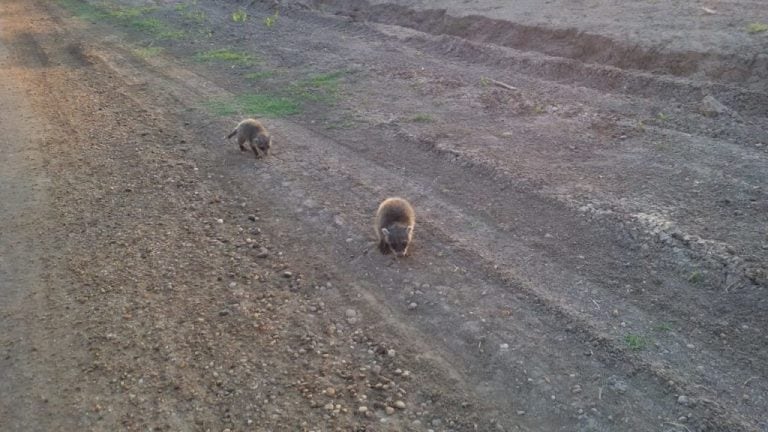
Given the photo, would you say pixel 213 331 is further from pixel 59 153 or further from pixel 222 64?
pixel 222 64

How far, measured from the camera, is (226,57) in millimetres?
14828

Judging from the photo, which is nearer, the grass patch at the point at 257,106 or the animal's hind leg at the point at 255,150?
the animal's hind leg at the point at 255,150

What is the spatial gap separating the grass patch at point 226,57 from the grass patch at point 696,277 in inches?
444

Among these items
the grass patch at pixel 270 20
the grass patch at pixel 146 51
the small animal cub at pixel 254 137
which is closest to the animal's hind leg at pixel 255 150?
the small animal cub at pixel 254 137

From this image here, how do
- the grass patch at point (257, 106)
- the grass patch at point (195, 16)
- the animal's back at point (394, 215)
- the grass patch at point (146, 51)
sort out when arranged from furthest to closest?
the grass patch at point (195, 16), the grass patch at point (146, 51), the grass patch at point (257, 106), the animal's back at point (394, 215)

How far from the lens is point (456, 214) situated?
24.8 ft

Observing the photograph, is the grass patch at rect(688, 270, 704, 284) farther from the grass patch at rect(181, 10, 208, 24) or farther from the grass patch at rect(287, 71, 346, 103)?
the grass patch at rect(181, 10, 208, 24)

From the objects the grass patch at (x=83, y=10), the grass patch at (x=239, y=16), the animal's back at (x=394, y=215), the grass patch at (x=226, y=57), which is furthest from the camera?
the grass patch at (x=83, y=10)

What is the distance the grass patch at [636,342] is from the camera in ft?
17.4

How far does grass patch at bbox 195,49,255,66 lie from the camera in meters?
14.5

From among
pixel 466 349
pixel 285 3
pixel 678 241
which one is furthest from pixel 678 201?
pixel 285 3

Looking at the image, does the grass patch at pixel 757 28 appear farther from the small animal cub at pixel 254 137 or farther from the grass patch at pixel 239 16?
the grass patch at pixel 239 16

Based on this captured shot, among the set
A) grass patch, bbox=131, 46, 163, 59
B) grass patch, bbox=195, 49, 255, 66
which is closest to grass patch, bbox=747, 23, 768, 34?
grass patch, bbox=195, 49, 255, 66

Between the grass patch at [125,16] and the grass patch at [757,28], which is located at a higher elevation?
the grass patch at [757,28]
